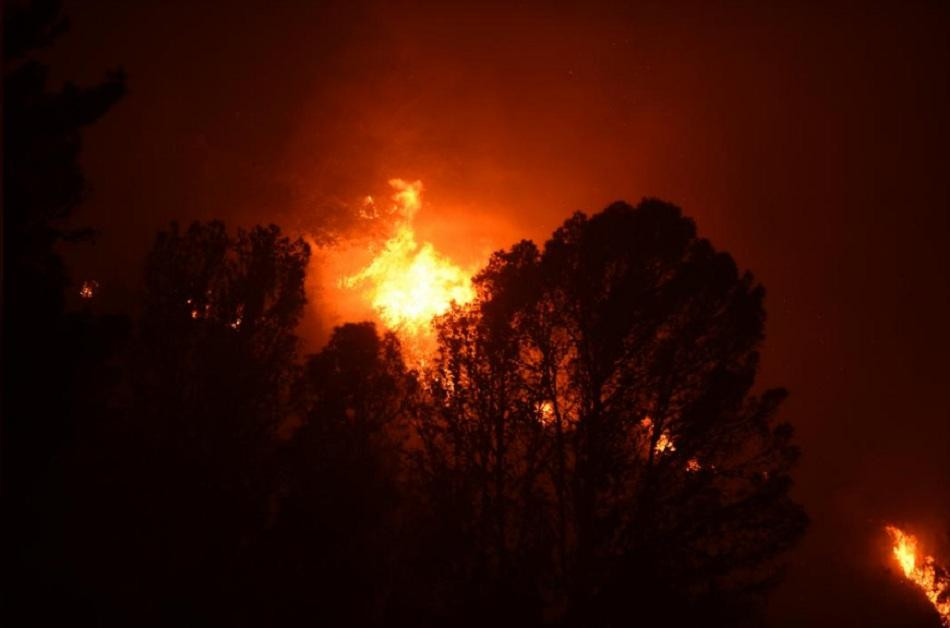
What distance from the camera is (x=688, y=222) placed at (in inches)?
541

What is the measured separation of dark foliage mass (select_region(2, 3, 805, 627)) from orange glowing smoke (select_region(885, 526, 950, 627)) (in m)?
48.8

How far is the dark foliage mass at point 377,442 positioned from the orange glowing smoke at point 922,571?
48776 mm

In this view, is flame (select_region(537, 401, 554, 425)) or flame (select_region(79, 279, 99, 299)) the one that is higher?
flame (select_region(79, 279, 99, 299))

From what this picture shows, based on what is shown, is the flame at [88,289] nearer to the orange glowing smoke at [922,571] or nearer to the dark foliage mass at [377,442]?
the dark foliage mass at [377,442]

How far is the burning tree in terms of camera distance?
12312 millimetres

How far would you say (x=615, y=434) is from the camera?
522 inches

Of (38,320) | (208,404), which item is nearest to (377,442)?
(208,404)

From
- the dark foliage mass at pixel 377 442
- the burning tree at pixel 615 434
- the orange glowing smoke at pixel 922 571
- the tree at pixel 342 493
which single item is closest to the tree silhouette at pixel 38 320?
the dark foliage mass at pixel 377 442

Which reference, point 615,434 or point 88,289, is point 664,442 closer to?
point 615,434

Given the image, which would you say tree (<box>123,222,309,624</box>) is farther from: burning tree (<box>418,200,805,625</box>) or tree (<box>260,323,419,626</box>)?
burning tree (<box>418,200,805,625</box>)

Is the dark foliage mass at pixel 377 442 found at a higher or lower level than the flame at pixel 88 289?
lower

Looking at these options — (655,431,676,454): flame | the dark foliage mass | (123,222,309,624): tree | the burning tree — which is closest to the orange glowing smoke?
the burning tree

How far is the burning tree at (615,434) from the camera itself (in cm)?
1231

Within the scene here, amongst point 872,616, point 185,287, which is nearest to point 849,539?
point 872,616
